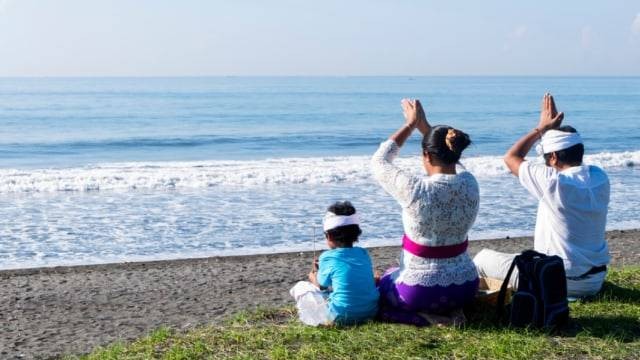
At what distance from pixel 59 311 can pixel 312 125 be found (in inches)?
1340

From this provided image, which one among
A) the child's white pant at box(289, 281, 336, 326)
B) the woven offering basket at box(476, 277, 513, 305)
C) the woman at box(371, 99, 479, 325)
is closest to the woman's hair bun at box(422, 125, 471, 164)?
the woman at box(371, 99, 479, 325)

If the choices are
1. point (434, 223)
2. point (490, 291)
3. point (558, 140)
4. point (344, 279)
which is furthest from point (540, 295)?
point (344, 279)

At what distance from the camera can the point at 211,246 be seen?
1133 cm

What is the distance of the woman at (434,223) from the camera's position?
527 cm

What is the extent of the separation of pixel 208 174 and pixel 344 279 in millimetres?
15263

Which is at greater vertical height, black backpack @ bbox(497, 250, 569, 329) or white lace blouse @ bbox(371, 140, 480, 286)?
white lace blouse @ bbox(371, 140, 480, 286)

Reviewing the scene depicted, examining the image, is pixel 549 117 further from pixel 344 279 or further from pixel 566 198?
pixel 344 279

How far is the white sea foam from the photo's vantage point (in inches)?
727

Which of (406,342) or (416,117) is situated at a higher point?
(416,117)

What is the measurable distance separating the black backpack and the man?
1.78ft

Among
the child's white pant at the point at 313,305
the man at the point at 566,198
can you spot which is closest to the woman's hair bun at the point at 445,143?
the man at the point at 566,198

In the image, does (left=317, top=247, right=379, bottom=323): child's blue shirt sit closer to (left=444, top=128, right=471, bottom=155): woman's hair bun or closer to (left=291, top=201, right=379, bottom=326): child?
(left=291, top=201, right=379, bottom=326): child

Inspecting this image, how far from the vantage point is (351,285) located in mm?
5586

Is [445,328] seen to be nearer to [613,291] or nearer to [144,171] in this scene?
[613,291]
